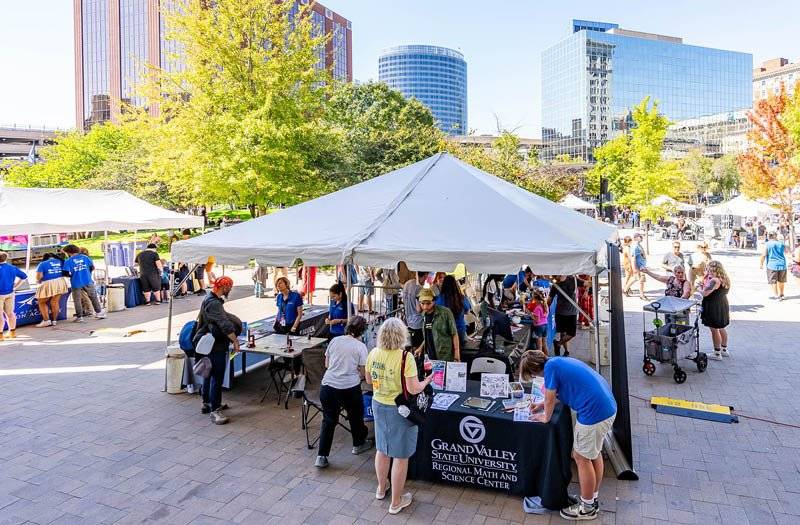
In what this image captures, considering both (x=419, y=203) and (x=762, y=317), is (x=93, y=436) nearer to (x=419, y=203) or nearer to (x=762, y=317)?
(x=419, y=203)

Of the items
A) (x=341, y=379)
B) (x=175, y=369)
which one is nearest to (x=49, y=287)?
(x=175, y=369)

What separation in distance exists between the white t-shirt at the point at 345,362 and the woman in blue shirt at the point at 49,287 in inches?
396

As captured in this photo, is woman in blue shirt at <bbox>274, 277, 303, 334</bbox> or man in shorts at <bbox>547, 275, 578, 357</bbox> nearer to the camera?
woman in blue shirt at <bbox>274, 277, 303, 334</bbox>

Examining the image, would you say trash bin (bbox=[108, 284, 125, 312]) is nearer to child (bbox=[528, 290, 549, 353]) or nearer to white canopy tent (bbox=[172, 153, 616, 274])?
white canopy tent (bbox=[172, 153, 616, 274])

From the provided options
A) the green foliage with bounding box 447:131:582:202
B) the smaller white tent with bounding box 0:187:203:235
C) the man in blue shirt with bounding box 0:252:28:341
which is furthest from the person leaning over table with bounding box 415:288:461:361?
the green foliage with bounding box 447:131:582:202


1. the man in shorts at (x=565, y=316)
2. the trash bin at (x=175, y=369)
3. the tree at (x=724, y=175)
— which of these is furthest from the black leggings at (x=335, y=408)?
the tree at (x=724, y=175)

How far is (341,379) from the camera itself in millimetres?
5121

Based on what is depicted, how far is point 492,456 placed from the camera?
4.79 metres

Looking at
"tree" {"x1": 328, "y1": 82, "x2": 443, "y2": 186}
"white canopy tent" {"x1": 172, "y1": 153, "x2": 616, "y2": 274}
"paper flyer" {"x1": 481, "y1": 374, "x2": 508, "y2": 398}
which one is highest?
"tree" {"x1": 328, "y1": 82, "x2": 443, "y2": 186}

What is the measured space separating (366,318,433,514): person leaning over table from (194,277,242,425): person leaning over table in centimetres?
247

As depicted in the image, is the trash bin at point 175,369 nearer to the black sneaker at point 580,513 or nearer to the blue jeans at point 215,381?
the blue jeans at point 215,381

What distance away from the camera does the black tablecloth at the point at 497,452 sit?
4539 millimetres

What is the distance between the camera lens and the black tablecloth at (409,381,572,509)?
179 inches

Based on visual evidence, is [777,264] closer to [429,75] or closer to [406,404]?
[406,404]
